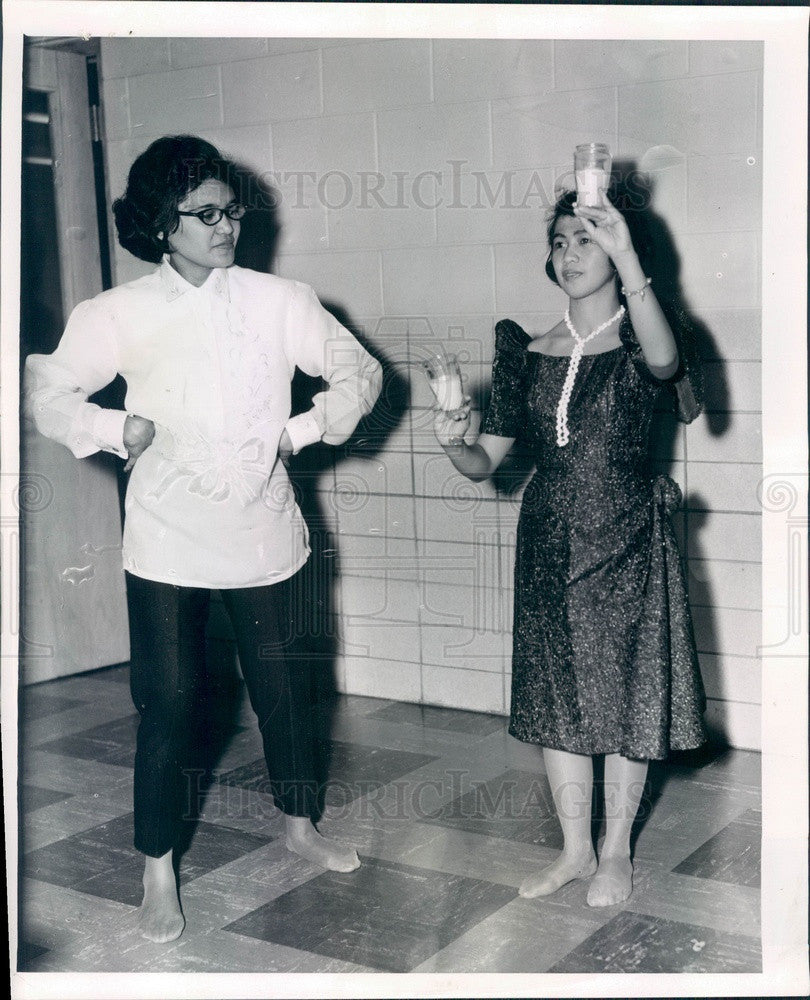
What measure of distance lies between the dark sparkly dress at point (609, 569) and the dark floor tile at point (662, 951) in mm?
359

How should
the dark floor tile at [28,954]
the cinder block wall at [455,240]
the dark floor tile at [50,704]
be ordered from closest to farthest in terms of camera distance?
1. the dark floor tile at [28,954]
2. the cinder block wall at [455,240]
3. the dark floor tile at [50,704]

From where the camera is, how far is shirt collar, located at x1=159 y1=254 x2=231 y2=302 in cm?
256

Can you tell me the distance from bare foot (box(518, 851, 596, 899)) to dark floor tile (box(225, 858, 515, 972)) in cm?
5

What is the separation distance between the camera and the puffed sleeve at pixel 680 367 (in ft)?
Answer: 8.26

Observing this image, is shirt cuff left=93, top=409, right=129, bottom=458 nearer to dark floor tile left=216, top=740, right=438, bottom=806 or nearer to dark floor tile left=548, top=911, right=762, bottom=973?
dark floor tile left=216, top=740, right=438, bottom=806

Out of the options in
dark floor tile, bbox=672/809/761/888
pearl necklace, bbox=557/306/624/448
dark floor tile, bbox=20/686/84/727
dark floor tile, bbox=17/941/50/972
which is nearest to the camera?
dark floor tile, bbox=17/941/50/972

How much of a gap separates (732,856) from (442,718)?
961 mm

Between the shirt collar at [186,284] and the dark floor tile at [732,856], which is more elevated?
the shirt collar at [186,284]

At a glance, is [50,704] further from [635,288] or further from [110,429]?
[635,288]

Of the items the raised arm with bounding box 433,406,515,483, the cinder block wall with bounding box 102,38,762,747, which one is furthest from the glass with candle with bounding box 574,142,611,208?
the raised arm with bounding box 433,406,515,483

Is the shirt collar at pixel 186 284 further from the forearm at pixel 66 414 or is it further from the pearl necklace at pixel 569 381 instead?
the pearl necklace at pixel 569 381

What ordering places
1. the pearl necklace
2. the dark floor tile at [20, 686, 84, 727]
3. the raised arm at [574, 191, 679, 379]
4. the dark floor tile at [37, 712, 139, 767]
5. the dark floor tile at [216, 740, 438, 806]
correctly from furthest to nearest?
the dark floor tile at [20, 686, 84, 727] < the dark floor tile at [37, 712, 139, 767] < the dark floor tile at [216, 740, 438, 806] < the pearl necklace < the raised arm at [574, 191, 679, 379]

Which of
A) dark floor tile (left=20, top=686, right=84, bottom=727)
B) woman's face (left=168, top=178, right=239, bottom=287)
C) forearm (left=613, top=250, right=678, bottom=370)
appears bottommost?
dark floor tile (left=20, top=686, right=84, bottom=727)

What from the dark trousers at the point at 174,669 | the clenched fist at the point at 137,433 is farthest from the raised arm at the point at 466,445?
the clenched fist at the point at 137,433
